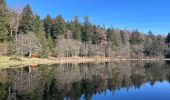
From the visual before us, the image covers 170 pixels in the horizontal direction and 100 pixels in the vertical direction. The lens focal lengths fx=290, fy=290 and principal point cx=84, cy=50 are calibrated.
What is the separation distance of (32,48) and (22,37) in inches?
204

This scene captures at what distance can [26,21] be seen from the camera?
103688 millimetres

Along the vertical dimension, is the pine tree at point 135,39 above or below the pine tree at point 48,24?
below

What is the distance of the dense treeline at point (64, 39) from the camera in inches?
3674

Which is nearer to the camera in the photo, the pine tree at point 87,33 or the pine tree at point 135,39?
the pine tree at point 87,33

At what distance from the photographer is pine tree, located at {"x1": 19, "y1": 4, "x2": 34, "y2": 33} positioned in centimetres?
10344

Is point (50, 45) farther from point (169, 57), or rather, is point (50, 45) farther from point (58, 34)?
point (169, 57)

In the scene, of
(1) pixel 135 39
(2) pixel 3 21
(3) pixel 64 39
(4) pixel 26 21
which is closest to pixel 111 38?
(1) pixel 135 39

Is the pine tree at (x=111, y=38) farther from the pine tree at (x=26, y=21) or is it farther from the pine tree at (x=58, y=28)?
the pine tree at (x=26, y=21)

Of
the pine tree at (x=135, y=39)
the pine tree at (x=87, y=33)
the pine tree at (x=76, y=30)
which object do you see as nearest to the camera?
the pine tree at (x=76, y=30)

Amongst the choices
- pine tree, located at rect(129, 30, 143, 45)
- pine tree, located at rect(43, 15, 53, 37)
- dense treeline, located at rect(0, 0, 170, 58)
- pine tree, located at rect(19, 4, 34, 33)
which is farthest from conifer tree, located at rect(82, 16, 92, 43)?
pine tree, located at rect(19, 4, 34, 33)

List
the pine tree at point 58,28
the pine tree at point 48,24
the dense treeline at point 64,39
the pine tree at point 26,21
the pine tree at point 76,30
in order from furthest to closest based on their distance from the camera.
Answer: the pine tree at point 76,30
the pine tree at point 48,24
the pine tree at point 58,28
the pine tree at point 26,21
the dense treeline at point 64,39

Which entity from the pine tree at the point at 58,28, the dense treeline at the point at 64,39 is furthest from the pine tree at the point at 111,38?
the pine tree at the point at 58,28

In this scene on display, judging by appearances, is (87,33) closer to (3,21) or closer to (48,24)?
(48,24)

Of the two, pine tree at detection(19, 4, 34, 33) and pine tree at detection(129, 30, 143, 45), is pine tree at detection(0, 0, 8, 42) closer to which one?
pine tree at detection(19, 4, 34, 33)
